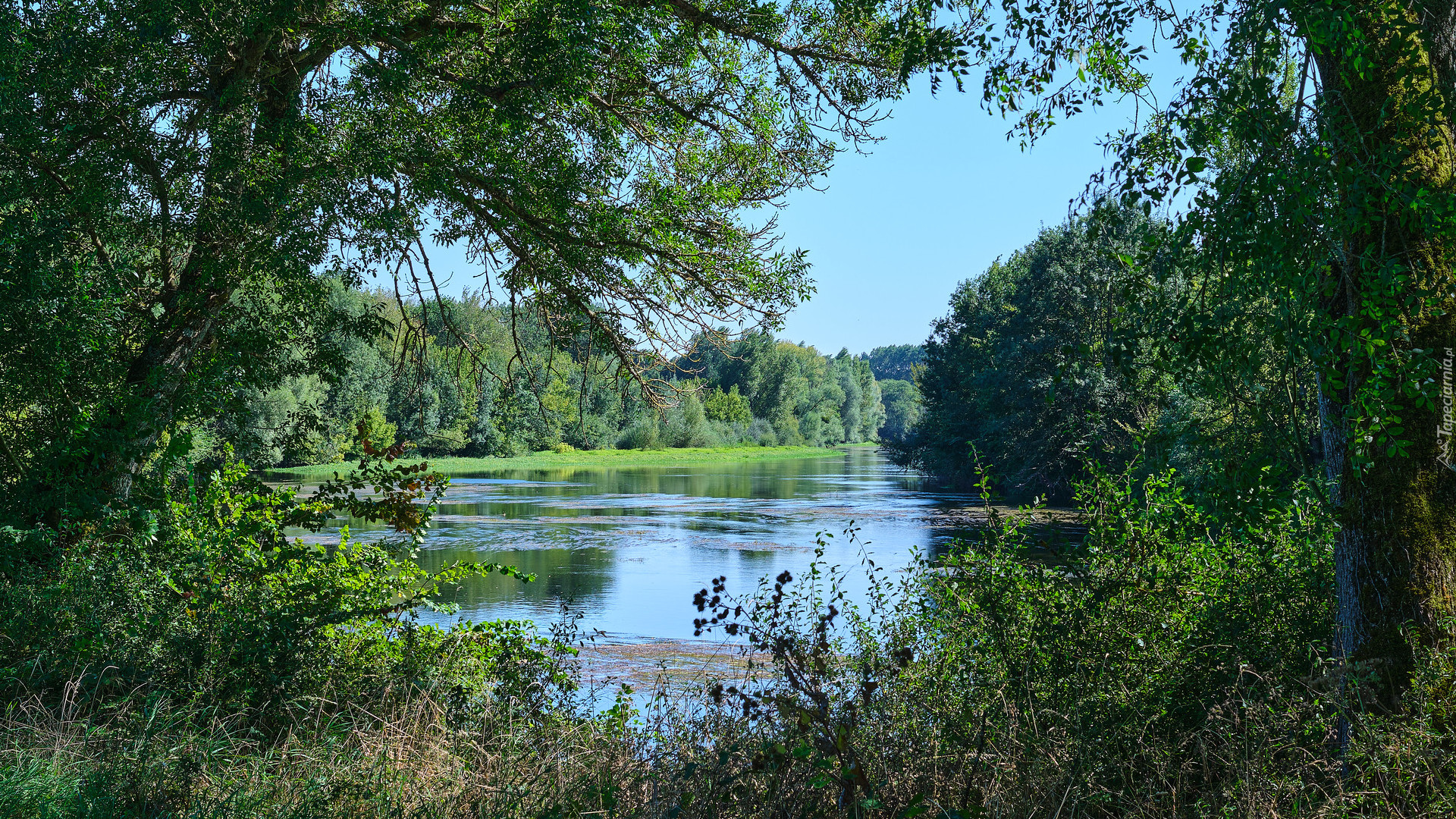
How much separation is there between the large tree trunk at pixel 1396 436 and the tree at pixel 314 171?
2244 millimetres

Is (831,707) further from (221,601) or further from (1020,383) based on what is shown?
(1020,383)

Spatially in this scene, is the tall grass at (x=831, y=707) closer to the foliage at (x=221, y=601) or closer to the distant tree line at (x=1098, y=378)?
the foliage at (x=221, y=601)

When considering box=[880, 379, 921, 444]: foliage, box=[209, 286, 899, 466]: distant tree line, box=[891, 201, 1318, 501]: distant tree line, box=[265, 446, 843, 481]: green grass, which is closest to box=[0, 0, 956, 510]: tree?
box=[209, 286, 899, 466]: distant tree line

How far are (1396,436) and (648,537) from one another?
1792cm

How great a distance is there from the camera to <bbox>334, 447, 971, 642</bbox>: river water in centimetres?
1377

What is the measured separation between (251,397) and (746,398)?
66.5 meters

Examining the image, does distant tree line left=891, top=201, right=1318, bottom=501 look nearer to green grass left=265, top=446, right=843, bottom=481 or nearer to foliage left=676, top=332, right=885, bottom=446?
green grass left=265, top=446, right=843, bottom=481

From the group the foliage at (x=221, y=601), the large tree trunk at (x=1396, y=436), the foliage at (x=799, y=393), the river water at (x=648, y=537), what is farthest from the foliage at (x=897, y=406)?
the large tree trunk at (x=1396, y=436)

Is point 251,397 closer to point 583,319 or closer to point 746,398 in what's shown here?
point 583,319

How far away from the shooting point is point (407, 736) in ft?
15.4

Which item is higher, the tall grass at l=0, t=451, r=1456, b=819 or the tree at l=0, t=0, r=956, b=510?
the tree at l=0, t=0, r=956, b=510

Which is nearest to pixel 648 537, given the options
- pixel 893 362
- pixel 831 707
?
pixel 831 707

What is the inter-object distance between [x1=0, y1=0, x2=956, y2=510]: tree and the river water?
2.30m

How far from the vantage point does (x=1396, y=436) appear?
4062 millimetres
